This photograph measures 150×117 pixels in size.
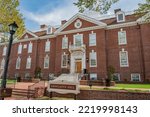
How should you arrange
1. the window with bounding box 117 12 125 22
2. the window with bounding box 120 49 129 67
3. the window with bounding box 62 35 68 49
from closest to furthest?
1. the window with bounding box 120 49 129 67
2. the window with bounding box 117 12 125 22
3. the window with bounding box 62 35 68 49

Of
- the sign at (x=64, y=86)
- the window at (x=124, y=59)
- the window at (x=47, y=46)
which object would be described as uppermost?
the window at (x=47, y=46)

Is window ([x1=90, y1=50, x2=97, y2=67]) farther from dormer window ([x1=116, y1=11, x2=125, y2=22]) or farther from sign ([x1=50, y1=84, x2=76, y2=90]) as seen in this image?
sign ([x1=50, y1=84, x2=76, y2=90])

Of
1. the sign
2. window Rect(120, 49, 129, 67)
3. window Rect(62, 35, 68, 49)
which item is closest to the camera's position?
the sign

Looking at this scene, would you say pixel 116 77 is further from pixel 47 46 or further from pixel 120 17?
pixel 47 46

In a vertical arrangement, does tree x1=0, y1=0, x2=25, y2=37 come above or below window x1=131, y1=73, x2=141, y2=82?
above

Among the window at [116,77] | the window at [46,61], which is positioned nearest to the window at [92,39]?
the window at [116,77]

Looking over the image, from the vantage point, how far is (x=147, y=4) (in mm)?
9688

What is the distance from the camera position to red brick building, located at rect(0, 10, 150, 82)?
18734 millimetres

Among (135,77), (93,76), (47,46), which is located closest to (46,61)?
(47,46)

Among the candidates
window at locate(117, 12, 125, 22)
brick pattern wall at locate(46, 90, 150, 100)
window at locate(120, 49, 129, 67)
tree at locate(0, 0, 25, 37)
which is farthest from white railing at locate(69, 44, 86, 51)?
brick pattern wall at locate(46, 90, 150, 100)

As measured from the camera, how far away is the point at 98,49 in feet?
67.8

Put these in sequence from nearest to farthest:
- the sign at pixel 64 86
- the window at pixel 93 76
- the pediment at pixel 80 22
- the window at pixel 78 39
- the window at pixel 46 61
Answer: the sign at pixel 64 86 < the window at pixel 93 76 < the pediment at pixel 80 22 < the window at pixel 78 39 < the window at pixel 46 61

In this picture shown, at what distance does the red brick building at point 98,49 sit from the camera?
61.5 ft

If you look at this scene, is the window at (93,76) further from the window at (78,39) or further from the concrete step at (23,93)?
the concrete step at (23,93)
